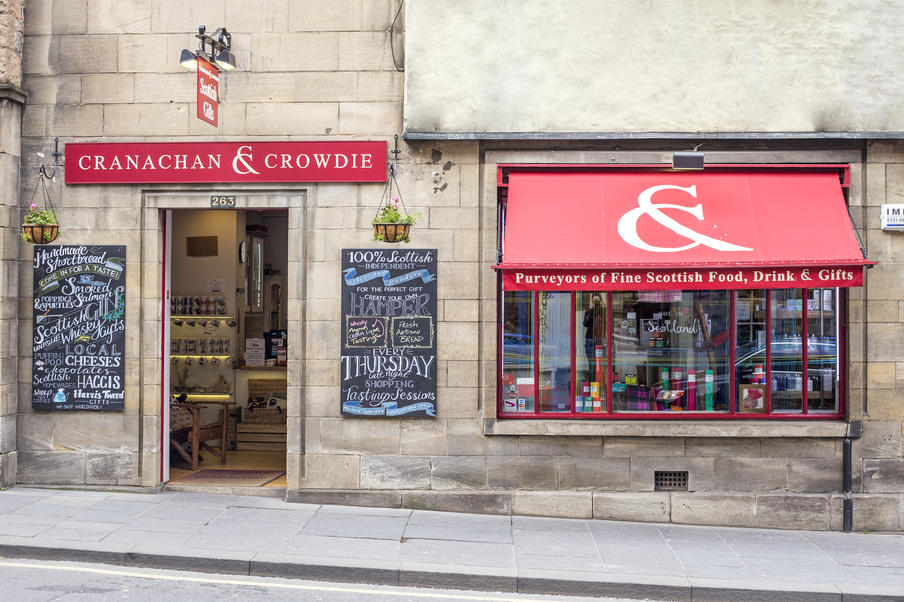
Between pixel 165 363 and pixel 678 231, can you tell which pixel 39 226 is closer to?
pixel 165 363

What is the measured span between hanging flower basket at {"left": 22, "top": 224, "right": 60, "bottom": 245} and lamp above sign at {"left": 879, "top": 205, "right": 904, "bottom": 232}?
10.4 meters

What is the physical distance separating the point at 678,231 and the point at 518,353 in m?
2.51

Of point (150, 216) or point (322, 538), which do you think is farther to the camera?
point (150, 216)

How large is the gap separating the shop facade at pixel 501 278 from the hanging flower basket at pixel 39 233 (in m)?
0.36

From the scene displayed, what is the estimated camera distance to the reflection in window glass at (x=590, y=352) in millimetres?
10281

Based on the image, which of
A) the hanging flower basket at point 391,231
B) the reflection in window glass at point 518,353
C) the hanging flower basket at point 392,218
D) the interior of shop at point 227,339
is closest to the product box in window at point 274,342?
the interior of shop at point 227,339

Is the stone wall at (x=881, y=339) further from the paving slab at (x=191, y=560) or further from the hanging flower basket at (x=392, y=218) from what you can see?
the paving slab at (x=191, y=560)

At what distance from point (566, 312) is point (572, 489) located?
223 centimetres

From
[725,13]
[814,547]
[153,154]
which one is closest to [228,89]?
[153,154]

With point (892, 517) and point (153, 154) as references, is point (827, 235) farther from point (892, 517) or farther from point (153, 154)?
point (153, 154)

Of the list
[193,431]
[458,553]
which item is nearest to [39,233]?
[193,431]

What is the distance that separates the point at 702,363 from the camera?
33.8 feet

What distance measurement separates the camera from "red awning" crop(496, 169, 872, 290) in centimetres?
902

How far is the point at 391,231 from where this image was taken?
974 cm
